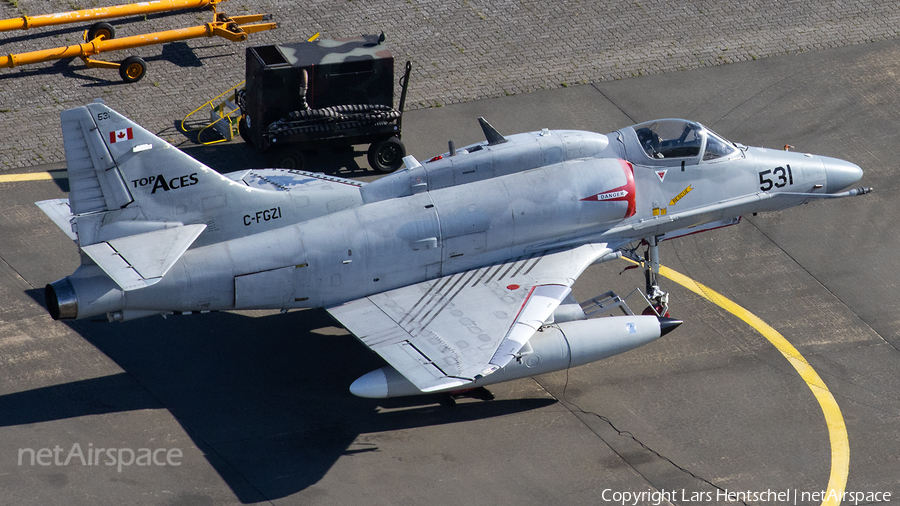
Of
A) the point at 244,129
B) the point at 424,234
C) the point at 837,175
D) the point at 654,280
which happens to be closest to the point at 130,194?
the point at 424,234

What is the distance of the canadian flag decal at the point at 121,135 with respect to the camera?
18.5 meters

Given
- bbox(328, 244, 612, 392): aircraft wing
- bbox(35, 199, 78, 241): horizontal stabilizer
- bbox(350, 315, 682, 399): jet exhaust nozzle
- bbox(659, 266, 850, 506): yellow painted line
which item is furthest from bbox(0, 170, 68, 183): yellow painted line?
bbox(659, 266, 850, 506): yellow painted line

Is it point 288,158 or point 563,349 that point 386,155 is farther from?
point 563,349

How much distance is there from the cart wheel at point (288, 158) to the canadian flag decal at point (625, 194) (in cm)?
796

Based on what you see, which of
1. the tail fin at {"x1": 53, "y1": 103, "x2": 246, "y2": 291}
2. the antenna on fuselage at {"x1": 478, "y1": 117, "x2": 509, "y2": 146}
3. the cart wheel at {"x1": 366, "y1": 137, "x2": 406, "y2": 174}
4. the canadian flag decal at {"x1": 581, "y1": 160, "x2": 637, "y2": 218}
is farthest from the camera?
the cart wheel at {"x1": 366, "y1": 137, "x2": 406, "y2": 174}

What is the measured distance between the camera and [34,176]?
25656mm

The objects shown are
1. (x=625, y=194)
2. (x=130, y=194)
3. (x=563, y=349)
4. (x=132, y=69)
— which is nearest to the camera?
(x=130, y=194)

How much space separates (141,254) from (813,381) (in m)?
13.2

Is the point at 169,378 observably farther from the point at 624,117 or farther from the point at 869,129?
the point at 869,129

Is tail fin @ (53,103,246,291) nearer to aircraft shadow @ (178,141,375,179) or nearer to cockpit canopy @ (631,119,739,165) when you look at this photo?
aircraft shadow @ (178,141,375,179)

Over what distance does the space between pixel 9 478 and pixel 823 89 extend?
23.8 m

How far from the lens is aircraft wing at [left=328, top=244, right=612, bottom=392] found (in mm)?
18516

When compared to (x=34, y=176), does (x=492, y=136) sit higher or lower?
higher

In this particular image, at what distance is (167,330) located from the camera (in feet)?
72.0
